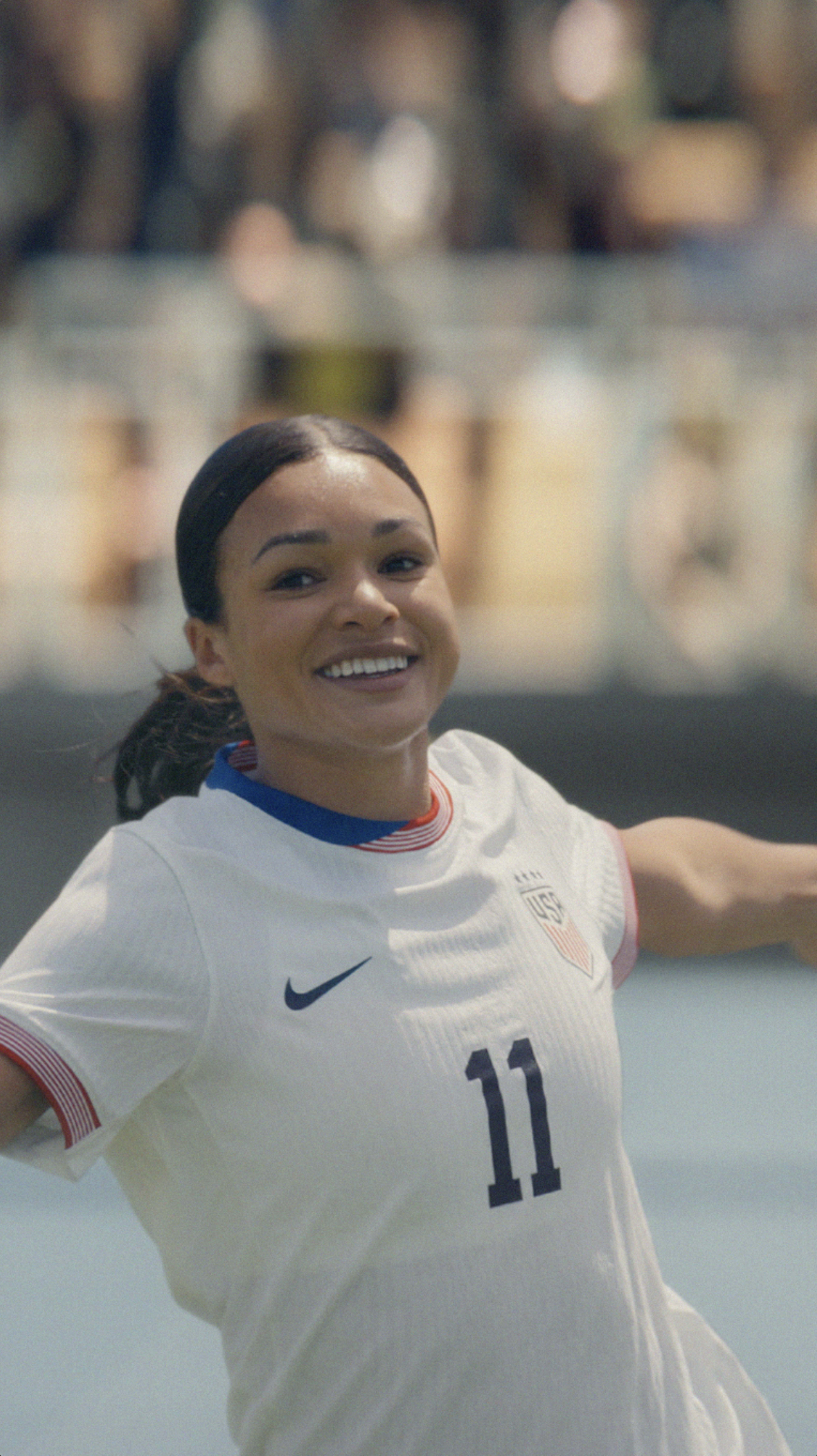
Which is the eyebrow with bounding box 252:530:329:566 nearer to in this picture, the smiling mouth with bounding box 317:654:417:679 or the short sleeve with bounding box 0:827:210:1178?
the smiling mouth with bounding box 317:654:417:679

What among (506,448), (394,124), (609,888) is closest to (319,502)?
(609,888)

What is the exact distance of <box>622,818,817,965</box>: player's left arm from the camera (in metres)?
1.78

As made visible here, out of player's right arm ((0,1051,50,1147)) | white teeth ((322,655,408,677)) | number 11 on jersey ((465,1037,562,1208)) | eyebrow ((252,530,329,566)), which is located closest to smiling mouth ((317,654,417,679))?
white teeth ((322,655,408,677))

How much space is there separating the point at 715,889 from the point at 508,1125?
0.49m

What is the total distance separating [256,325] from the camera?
5.80 metres

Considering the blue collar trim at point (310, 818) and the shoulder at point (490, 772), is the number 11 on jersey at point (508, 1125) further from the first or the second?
the shoulder at point (490, 772)

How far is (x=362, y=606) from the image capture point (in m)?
1.51

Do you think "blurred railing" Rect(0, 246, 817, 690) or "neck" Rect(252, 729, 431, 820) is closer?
"neck" Rect(252, 729, 431, 820)

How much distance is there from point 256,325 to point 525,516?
113 centimetres

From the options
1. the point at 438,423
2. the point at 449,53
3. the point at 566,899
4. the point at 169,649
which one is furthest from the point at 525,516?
the point at 566,899

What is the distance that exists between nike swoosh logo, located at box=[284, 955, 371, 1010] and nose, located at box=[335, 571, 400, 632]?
0.31 m

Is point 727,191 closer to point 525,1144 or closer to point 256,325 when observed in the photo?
point 256,325

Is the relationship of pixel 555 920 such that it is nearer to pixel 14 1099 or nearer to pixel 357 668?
pixel 357 668

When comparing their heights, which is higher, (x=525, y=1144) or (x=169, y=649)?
(x=525, y=1144)
